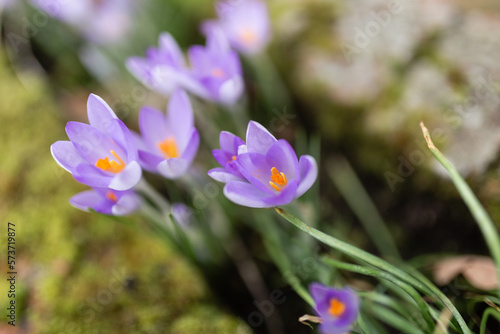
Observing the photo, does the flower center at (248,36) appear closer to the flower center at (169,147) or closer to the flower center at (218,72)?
the flower center at (218,72)

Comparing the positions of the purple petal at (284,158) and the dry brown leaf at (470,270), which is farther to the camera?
the dry brown leaf at (470,270)

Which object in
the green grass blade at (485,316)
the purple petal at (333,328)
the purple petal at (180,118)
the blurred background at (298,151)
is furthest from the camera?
the blurred background at (298,151)

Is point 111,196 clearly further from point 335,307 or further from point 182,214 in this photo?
point 335,307

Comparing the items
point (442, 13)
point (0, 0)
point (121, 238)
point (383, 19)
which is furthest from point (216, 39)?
point (0, 0)

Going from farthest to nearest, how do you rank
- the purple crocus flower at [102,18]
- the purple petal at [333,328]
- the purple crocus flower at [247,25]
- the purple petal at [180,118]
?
the purple crocus flower at [102,18]
the purple crocus flower at [247,25]
the purple petal at [180,118]
the purple petal at [333,328]

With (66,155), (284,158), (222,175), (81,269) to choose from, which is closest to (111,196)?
(66,155)

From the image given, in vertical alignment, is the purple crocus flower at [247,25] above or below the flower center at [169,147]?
above

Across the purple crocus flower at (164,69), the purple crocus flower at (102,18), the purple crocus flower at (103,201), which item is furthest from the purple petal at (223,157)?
the purple crocus flower at (102,18)
